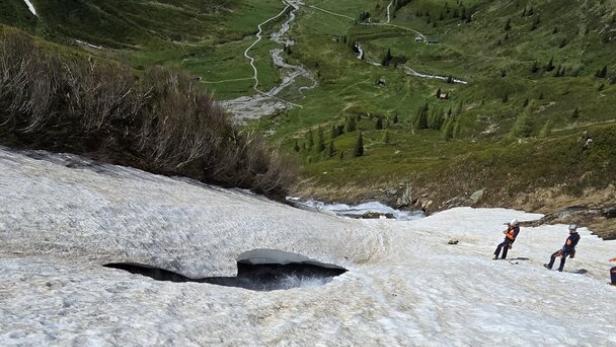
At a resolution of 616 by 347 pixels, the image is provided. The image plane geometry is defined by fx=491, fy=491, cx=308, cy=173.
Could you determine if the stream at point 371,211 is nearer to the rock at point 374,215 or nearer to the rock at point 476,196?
the rock at point 374,215

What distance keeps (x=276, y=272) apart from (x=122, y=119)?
802 inches

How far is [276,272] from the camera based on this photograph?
2895cm

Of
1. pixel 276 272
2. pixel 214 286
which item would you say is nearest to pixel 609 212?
pixel 276 272

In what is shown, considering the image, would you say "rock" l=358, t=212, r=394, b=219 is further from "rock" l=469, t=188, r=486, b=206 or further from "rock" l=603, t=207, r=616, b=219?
"rock" l=603, t=207, r=616, b=219

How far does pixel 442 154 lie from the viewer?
148 meters

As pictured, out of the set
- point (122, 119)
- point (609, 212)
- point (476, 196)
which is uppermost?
point (476, 196)

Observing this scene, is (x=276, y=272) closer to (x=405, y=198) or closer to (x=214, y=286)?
(x=214, y=286)

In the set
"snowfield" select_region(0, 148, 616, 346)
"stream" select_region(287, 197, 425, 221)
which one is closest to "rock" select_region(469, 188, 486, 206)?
"stream" select_region(287, 197, 425, 221)

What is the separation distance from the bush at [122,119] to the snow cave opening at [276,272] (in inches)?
557

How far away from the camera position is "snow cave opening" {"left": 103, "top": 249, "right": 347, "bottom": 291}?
26.0 m

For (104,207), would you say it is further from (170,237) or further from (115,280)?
(115,280)

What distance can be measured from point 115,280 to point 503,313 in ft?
54.1

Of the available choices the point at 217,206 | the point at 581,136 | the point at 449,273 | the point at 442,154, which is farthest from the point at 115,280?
the point at 442,154

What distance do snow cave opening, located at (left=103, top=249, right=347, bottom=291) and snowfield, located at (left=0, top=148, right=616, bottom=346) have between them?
1.54 ft
